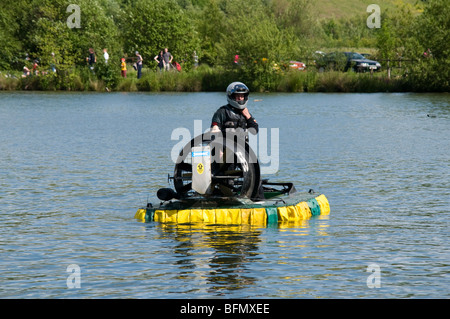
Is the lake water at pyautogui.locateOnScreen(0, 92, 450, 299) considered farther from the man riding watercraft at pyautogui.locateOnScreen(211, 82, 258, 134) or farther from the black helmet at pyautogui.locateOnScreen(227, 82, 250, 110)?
the black helmet at pyautogui.locateOnScreen(227, 82, 250, 110)

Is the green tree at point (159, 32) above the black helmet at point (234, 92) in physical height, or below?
above

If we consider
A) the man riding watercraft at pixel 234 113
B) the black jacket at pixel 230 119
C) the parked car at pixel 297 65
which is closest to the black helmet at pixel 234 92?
the man riding watercraft at pixel 234 113

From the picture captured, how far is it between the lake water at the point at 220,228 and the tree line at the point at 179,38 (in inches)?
1257

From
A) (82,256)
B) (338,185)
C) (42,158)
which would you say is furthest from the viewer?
(42,158)

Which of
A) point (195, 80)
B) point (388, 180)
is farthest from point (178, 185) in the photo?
point (195, 80)

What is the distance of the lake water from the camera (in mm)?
11992

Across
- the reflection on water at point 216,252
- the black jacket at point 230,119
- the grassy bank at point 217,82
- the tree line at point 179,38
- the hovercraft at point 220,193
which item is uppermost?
the tree line at point 179,38

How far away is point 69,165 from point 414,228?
1295 cm

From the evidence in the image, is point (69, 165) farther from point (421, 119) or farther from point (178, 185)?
point (421, 119)

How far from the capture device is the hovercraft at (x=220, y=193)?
15.3 metres

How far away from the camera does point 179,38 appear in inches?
3142

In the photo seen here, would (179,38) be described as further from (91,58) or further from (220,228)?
(220,228)

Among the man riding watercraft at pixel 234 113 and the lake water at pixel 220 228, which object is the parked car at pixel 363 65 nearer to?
the lake water at pixel 220 228

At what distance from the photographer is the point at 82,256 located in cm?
1366
